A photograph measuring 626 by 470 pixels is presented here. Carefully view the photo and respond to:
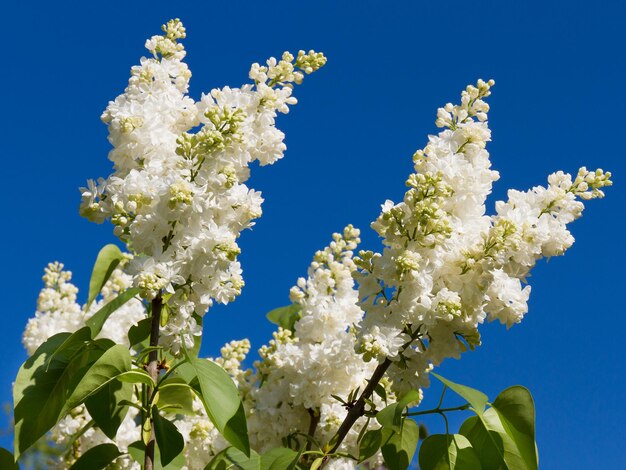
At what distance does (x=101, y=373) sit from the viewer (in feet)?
6.33

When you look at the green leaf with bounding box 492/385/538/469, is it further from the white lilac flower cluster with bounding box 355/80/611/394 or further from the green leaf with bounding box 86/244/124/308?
the green leaf with bounding box 86/244/124/308

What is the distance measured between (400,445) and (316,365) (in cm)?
64

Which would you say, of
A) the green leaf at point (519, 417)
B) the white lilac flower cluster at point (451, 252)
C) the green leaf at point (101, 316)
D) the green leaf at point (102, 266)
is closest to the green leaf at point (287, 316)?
the green leaf at point (102, 266)

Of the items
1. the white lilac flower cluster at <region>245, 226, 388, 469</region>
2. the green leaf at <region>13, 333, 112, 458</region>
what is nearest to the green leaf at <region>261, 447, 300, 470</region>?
the white lilac flower cluster at <region>245, 226, 388, 469</region>

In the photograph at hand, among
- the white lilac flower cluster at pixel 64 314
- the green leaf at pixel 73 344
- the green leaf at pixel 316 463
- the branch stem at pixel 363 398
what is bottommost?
the green leaf at pixel 316 463

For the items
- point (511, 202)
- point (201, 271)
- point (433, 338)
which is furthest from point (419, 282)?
point (201, 271)

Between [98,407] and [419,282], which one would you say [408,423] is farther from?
[98,407]

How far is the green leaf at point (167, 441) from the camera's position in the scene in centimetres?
203

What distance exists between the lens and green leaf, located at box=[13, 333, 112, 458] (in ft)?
6.47

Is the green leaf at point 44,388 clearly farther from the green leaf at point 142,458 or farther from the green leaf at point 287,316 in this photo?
the green leaf at point 287,316

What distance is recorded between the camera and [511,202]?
7.49ft

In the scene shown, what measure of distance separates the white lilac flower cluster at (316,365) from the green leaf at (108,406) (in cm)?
71

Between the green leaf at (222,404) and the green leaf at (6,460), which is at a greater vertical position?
the green leaf at (222,404)

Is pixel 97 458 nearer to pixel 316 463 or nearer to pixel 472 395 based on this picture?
pixel 316 463
